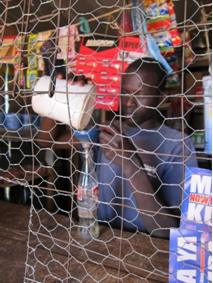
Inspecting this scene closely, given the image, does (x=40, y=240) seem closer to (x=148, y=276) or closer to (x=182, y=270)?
(x=148, y=276)

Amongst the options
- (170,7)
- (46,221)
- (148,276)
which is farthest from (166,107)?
(148,276)

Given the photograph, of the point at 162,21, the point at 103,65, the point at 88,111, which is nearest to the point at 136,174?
the point at 88,111

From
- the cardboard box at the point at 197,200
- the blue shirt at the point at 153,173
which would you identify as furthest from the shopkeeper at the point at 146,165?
the cardboard box at the point at 197,200

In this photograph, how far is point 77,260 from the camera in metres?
0.54

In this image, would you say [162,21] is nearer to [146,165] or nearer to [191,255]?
[146,165]

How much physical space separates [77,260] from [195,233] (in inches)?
12.1

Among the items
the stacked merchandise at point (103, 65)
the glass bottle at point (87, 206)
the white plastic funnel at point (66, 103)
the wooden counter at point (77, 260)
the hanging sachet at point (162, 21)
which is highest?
the hanging sachet at point (162, 21)

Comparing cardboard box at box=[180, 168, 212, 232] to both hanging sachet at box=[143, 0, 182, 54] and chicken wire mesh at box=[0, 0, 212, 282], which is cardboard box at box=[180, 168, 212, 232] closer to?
chicken wire mesh at box=[0, 0, 212, 282]

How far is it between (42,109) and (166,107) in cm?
151

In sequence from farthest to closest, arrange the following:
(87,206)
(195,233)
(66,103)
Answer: (87,206), (66,103), (195,233)

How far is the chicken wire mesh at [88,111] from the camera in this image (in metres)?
0.47

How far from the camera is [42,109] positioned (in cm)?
60

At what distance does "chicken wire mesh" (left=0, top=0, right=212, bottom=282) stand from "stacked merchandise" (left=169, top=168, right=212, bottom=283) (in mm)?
29

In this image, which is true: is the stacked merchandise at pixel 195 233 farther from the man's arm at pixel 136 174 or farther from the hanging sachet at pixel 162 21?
the hanging sachet at pixel 162 21
